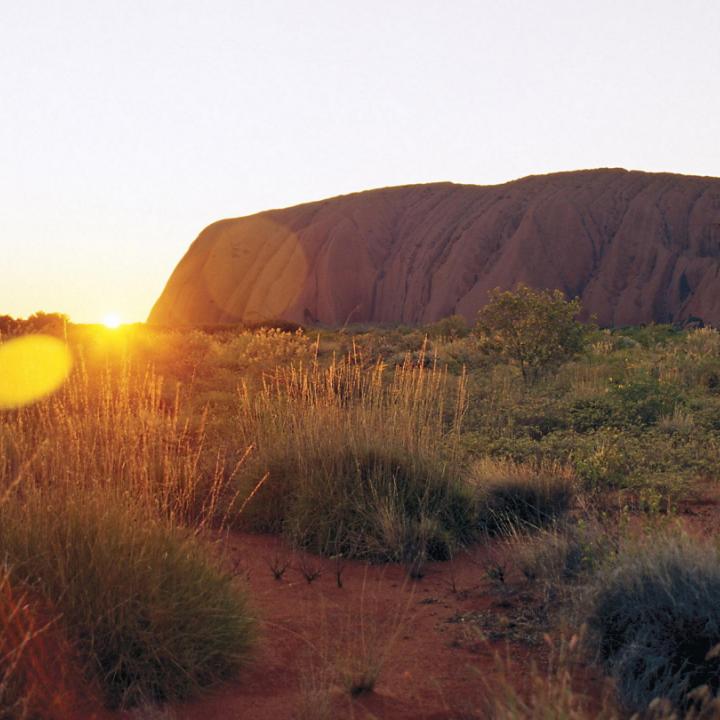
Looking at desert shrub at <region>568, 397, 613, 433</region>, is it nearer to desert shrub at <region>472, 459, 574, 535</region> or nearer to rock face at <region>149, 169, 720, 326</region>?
desert shrub at <region>472, 459, 574, 535</region>

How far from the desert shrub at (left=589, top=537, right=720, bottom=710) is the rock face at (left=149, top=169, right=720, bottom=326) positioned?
4191cm

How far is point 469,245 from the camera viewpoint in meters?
55.4

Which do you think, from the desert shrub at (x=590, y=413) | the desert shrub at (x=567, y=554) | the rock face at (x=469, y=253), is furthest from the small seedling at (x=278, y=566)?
the rock face at (x=469, y=253)

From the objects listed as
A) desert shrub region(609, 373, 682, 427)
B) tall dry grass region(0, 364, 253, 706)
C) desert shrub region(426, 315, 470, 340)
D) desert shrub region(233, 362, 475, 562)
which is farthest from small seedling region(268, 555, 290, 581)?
desert shrub region(426, 315, 470, 340)

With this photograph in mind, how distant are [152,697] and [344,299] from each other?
181ft

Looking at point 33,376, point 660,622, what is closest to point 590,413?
point 33,376

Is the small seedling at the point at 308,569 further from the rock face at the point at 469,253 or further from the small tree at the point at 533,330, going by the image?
the rock face at the point at 469,253

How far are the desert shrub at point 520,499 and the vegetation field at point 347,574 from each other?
19mm

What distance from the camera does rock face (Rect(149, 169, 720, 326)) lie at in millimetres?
49688

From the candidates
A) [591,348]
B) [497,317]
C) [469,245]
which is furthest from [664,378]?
[469,245]

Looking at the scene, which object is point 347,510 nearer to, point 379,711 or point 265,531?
point 265,531

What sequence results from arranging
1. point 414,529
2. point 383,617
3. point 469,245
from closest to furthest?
point 383,617
point 414,529
point 469,245

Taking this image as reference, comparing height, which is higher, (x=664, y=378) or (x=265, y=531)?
(x=265, y=531)

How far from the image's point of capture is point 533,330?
1666cm
